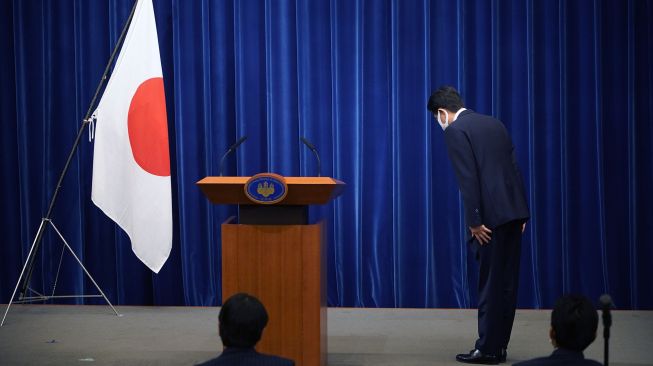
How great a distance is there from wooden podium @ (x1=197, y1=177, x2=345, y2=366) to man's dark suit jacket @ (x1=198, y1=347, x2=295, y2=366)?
1.15 m

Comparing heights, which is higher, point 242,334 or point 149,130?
point 149,130

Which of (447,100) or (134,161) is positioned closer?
(447,100)

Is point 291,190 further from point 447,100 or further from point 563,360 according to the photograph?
point 563,360

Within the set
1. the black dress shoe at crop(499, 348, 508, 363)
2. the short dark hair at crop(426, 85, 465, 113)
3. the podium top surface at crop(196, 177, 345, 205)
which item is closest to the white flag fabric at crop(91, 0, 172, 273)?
the podium top surface at crop(196, 177, 345, 205)

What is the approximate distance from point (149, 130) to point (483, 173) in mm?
2111

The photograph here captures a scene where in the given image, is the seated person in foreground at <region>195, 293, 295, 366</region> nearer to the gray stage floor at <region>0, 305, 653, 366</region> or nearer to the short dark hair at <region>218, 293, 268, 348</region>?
the short dark hair at <region>218, 293, 268, 348</region>

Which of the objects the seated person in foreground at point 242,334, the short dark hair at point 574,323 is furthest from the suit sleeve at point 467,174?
the seated person in foreground at point 242,334

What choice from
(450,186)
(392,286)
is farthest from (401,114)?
(392,286)

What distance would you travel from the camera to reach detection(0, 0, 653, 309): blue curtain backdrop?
501 centimetres

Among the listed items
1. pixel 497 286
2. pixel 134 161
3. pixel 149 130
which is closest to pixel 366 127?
pixel 149 130

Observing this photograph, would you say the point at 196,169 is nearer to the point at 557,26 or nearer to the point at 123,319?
the point at 123,319

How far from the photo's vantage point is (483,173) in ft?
11.6

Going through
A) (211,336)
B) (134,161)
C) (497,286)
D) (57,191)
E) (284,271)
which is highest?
(134,161)

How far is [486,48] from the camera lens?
5.06 meters
